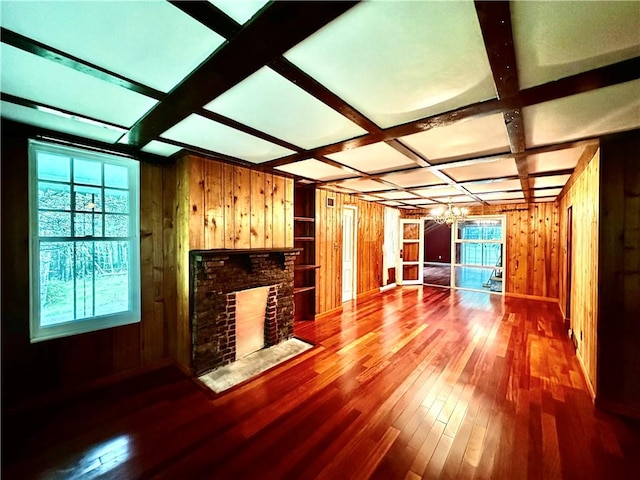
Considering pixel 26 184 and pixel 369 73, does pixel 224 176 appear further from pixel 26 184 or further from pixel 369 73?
pixel 369 73

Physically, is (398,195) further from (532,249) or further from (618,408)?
(618,408)

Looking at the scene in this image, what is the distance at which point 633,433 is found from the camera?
1951mm

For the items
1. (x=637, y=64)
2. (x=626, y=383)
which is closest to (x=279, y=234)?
(x=637, y=64)

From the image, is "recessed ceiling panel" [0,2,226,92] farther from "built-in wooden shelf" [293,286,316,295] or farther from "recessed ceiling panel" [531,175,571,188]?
"recessed ceiling panel" [531,175,571,188]

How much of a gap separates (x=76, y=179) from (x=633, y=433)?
17.2ft

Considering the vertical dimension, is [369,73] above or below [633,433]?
above

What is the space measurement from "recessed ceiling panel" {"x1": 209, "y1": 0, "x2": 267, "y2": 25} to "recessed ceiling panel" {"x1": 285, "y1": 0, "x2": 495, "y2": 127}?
9.3 inches

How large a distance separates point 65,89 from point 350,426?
3.08 meters

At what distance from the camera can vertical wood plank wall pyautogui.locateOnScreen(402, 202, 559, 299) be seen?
589cm

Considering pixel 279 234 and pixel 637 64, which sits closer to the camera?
pixel 637 64

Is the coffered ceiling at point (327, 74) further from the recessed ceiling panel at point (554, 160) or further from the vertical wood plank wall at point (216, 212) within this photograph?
the vertical wood plank wall at point (216, 212)

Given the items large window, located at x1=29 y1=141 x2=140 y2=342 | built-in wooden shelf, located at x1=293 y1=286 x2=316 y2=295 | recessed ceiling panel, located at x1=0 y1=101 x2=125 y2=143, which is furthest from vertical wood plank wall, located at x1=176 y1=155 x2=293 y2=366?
built-in wooden shelf, located at x1=293 y1=286 x2=316 y2=295

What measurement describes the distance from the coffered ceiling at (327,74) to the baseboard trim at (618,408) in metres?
2.30

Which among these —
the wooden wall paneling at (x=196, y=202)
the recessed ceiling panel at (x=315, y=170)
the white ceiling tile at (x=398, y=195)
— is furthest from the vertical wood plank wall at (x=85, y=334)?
the white ceiling tile at (x=398, y=195)
